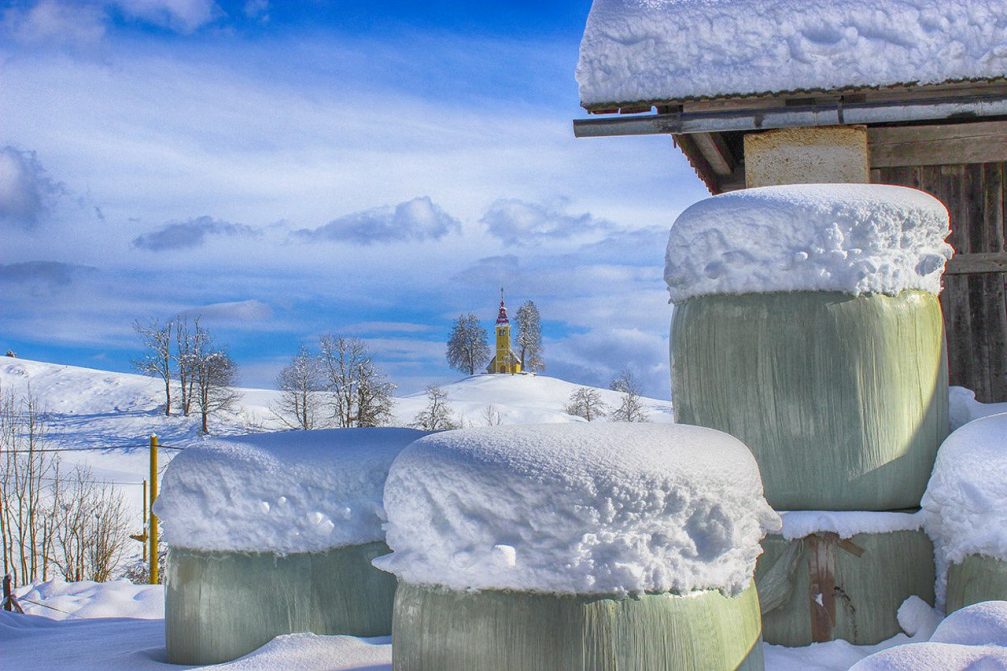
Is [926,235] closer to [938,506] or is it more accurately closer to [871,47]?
[938,506]

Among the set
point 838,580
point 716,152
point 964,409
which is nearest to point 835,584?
point 838,580

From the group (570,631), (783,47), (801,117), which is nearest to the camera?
(570,631)

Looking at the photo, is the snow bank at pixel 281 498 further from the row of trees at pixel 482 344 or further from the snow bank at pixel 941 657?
the row of trees at pixel 482 344

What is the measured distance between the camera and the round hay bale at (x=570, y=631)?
9.50ft

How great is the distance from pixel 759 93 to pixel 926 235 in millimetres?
2051

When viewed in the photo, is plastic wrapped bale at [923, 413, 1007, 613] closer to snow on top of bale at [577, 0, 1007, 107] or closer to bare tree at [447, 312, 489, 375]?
snow on top of bale at [577, 0, 1007, 107]

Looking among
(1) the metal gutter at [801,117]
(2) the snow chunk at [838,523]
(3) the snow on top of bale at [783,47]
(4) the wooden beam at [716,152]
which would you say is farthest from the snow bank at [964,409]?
(4) the wooden beam at [716,152]

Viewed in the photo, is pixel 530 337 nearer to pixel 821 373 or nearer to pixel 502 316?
pixel 502 316

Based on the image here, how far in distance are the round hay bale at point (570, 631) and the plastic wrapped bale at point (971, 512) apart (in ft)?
4.78

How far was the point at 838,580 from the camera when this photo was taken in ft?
14.0

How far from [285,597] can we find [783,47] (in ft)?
14.5

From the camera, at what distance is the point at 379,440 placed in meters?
4.55

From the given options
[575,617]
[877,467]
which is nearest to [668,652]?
[575,617]

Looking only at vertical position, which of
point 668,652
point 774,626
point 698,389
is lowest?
point 774,626
